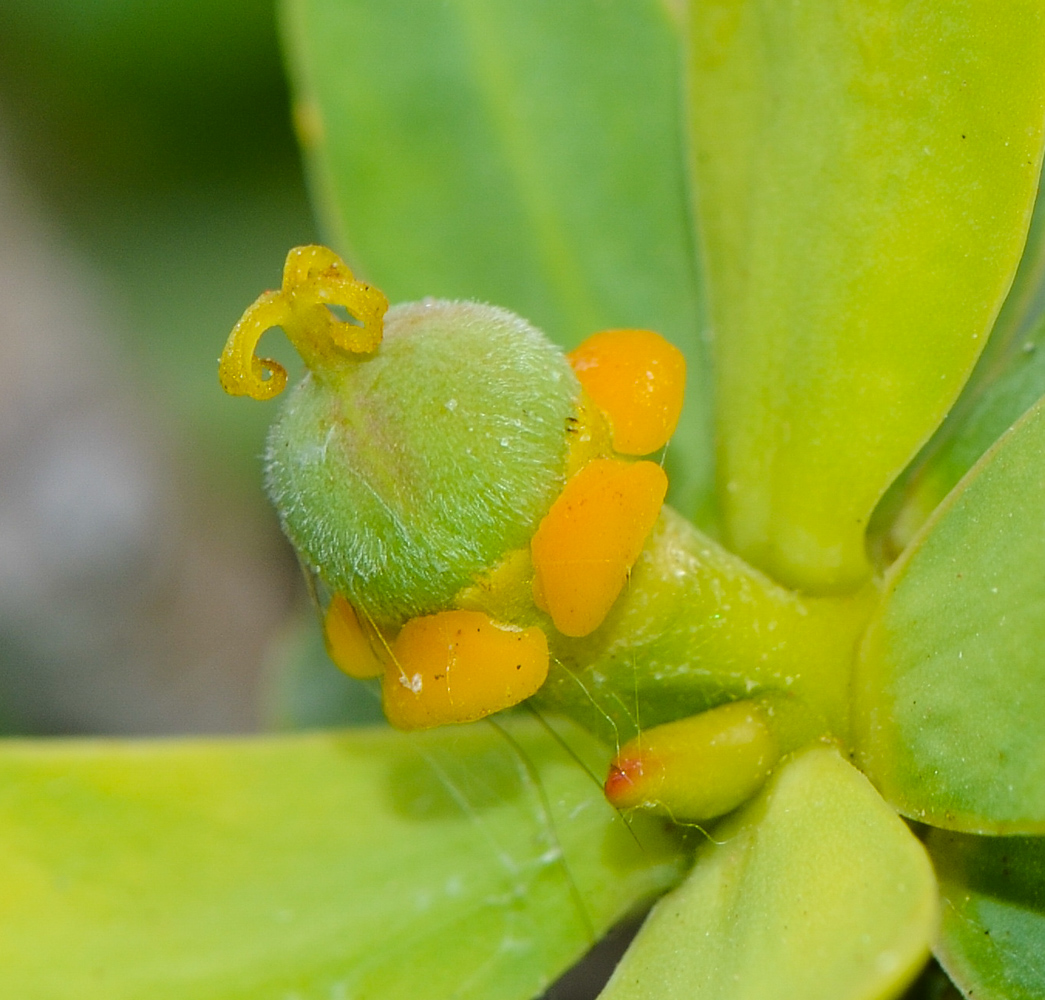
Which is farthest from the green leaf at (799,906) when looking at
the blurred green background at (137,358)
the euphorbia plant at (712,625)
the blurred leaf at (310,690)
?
the blurred green background at (137,358)

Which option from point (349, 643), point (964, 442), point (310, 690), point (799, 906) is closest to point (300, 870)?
point (349, 643)

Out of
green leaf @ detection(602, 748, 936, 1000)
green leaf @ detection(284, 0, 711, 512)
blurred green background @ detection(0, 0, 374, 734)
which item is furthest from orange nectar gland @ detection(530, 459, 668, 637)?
blurred green background @ detection(0, 0, 374, 734)

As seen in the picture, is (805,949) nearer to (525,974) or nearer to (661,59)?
(525,974)

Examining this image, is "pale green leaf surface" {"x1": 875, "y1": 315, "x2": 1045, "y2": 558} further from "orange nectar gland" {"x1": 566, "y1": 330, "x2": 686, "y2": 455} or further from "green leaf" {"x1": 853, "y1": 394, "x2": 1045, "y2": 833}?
"orange nectar gland" {"x1": 566, "y1": 330, "x2": 686, "y2": 455}

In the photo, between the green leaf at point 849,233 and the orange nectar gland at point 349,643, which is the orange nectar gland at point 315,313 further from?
the green leaf at point 849,233

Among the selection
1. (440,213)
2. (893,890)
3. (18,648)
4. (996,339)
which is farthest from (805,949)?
(18,648)

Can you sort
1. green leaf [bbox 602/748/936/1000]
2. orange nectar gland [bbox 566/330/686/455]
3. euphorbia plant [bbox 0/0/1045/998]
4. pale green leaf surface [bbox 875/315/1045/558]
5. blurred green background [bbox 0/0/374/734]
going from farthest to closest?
blurred green background [bbox 0/0/374/734] < pale green leaf surface [bbox 875/315/1045/558] < orange nectar gland [bbox 566/330/686/455] < euphorbia plant [bbox 0/0/1045/998] < green leaf [bbox 602/748/936/1000]
